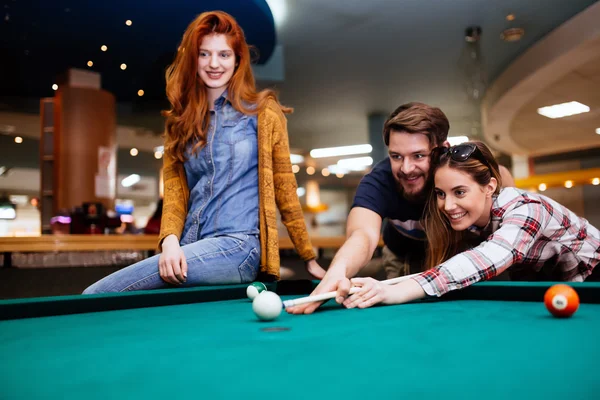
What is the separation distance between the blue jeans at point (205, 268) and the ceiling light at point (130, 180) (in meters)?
11.5

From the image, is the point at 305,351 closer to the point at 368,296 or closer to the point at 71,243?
the point at 368,296

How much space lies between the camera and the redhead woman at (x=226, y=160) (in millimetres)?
2492

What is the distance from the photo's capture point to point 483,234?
91.6 inches

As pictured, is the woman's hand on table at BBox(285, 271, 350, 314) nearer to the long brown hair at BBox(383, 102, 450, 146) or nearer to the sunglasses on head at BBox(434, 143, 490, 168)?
the sunglasses on head at BBox(434, 143, 490, 168)

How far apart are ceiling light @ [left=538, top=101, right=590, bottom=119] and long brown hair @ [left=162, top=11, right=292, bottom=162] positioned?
8.87 meters

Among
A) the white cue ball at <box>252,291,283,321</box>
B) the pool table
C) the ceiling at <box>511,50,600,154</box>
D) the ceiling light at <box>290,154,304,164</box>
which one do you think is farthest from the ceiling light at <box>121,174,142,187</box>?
the white cue ball at <box>252,291,283,321</box>

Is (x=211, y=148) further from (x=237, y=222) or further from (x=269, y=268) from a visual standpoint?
(x=269, y=268)

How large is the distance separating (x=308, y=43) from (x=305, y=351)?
6.80 m

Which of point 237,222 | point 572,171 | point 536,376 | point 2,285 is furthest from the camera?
point 572,171

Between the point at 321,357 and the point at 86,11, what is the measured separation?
539 centimetres

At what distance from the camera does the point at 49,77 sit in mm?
7082

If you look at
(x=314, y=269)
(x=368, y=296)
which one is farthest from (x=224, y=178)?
(x=368, y=296)

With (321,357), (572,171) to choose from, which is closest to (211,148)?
(321,357)

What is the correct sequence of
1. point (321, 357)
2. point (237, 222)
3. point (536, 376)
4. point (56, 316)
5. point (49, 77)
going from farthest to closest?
point (49, 77) → point (237, 222) → point (56, 316) → point (321, 357) → point (536, 376)
